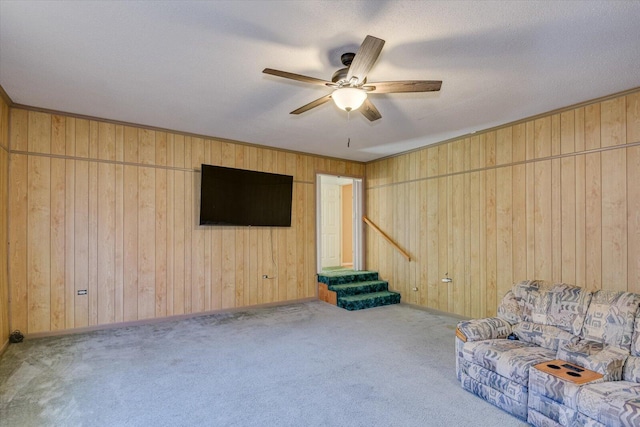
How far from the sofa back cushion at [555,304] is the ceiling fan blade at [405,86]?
2.13 meters

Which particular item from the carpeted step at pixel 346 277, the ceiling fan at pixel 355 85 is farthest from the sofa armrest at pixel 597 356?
the carpeted step at pixel 346 277

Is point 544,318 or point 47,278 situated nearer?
point 544,318

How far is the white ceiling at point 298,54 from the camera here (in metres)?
2.22


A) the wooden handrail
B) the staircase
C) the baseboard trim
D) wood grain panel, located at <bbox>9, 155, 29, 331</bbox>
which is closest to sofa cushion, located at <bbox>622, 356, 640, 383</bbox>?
the staircase

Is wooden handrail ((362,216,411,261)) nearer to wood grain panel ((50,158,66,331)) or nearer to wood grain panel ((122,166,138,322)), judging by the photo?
wood grain panel ((122,166,138,322))

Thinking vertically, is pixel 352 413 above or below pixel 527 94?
below

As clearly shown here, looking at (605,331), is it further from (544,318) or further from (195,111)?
(195,111)

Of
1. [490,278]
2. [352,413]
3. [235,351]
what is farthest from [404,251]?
[352,413]

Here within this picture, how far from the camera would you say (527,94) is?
11.7 ft

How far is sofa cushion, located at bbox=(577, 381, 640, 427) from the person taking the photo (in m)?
1.88

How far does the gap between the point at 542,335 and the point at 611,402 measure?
949mm

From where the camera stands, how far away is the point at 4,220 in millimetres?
3770

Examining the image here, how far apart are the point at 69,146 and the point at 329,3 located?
395cm

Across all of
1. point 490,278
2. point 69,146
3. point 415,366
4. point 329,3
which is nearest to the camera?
point 329,3
